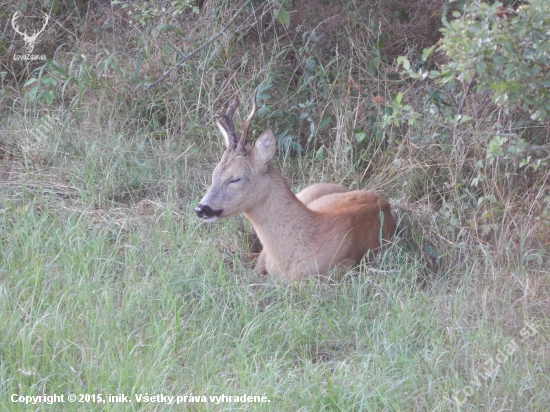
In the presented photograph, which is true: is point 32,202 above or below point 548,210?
below

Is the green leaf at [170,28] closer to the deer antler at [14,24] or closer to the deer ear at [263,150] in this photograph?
the deer antler at [14,24]

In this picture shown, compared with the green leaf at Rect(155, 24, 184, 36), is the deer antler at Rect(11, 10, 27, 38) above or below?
below

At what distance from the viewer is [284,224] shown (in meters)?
5.21

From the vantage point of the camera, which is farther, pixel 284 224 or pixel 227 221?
pixel 227 221

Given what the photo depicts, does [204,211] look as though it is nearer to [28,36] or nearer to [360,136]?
[360,136]

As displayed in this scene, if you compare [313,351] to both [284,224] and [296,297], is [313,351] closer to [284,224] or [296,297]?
[296,297]

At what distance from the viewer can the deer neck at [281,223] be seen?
204 inches

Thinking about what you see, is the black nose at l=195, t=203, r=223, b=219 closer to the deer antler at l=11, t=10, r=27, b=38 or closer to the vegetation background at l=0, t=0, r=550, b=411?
the vegetation background at l=0, t=0, r=550, b=411

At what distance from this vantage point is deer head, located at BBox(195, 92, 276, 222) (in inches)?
201

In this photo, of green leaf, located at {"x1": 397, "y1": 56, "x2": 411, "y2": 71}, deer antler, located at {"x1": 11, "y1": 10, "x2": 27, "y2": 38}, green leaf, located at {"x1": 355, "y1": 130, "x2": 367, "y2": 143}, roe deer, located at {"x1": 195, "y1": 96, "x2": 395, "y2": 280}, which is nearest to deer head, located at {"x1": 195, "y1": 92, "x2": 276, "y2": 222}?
roe deer, located at {"x1": 195, "y1": 96, "x2": 395, "y2": 280}

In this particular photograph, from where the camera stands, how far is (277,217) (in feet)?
17.1

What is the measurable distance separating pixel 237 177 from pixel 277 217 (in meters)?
0.35

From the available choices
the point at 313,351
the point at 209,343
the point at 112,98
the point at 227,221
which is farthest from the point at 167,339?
the point at 112,98

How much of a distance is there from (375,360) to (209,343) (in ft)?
2.63
